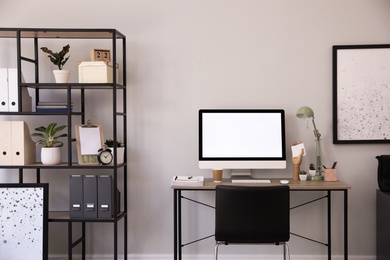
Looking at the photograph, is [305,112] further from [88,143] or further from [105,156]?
[88,143]

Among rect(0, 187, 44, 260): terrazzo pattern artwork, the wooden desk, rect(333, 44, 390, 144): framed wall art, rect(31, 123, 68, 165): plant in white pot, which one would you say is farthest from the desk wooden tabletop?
rect(0, 187, 44, 260): terrazzo pattern artwork

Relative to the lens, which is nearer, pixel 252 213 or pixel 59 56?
pixel 252 213

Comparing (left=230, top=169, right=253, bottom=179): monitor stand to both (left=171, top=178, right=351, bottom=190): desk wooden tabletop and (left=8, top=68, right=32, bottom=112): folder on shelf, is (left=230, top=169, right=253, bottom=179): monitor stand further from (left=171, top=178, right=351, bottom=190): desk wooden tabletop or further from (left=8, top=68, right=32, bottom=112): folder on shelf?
(left=8, top=68, right=32, bottom=112): folder on shelf

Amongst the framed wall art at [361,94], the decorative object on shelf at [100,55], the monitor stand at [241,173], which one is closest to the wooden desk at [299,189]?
the monitor stand at [241,173]

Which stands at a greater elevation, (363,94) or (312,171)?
(363,94)

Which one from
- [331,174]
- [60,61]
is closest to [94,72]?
[60,61]

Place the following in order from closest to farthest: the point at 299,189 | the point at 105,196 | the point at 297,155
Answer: the point at 299,189
the point at 105,196
the point at 297,155

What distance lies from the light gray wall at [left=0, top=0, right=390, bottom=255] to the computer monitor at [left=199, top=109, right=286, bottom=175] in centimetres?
21

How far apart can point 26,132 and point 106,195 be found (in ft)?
2.50

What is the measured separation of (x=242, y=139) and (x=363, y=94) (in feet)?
3.39

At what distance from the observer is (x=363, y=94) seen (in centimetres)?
401

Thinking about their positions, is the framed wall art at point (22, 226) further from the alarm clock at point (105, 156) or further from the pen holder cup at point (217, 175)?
the pen holder cup at point (217, 175)

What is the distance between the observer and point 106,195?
368 centimetres

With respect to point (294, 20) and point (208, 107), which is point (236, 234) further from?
point (294, 20)
